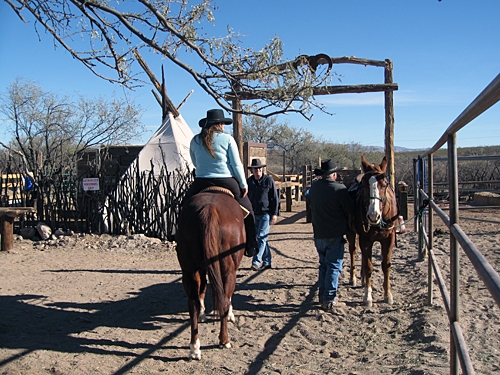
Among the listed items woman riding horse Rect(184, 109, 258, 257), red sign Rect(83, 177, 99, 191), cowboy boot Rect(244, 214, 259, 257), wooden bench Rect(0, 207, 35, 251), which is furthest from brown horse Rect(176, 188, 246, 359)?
red sign Rect(83, 177, 99, 191)

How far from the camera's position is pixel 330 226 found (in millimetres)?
5672

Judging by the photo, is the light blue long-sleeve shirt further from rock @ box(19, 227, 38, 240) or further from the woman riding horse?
rock @ box(19, 227, 38, 240)

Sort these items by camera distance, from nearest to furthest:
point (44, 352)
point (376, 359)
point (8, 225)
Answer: point (376, 359)
point (44, 352)
point (8, 225)

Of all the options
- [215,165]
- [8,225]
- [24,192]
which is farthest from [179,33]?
[24,192]

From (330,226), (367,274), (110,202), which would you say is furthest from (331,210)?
(110,202)

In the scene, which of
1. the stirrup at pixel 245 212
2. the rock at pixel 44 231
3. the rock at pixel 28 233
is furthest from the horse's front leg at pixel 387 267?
the rock at pixel 28 233

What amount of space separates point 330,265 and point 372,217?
0.84 metres

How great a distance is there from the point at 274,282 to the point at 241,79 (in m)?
3.42

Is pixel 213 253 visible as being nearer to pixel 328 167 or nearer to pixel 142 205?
pixel 328 167

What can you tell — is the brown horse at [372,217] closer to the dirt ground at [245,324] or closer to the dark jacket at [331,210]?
the dark jacket at [331,210]

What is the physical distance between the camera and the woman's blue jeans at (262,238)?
7.82m

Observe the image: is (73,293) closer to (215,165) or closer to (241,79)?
(215,165)

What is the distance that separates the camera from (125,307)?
6141mm

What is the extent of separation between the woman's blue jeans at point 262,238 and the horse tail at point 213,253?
3472 millimetres
